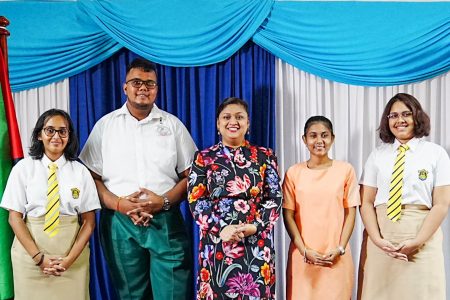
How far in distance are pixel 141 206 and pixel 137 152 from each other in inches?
13.0

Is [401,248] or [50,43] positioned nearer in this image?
[401,248]

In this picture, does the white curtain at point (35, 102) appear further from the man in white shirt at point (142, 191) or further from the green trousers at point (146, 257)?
the green trousers at point (146, 257)

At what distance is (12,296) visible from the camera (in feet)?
9.37

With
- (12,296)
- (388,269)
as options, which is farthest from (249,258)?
(12,296)

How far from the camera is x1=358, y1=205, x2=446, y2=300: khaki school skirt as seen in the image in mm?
2939

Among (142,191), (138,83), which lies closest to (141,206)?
(142,191)

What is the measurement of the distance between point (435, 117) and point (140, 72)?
2021 mm

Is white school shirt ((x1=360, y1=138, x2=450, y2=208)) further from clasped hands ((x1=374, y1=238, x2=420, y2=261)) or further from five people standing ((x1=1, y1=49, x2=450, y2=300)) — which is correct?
clasped hands ((x1=374, y1=238, x2=420, y2=261))

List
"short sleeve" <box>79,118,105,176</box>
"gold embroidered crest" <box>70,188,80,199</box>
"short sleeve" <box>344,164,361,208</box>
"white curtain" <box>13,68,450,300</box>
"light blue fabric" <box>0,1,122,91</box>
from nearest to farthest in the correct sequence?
"gold embroidered crest" <box>70,188,80,199</box>, "short sleeve" <box>344,164,361,208</box>, "short sleeve" <box>79,118,105,176</box>, "light blue fabric" <box>0,1,122,91</box>, "white curtain" <box>13,68,450,300</box>

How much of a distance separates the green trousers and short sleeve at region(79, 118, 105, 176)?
0.89ft

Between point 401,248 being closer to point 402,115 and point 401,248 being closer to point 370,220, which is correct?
point 370,220

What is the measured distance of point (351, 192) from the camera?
309 cm

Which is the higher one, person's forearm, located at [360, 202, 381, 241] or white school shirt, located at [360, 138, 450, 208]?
white school shirt, located at [360, 138, 450, 208]

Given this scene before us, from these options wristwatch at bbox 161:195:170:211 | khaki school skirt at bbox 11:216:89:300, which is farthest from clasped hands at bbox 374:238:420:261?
khaki school skirt at bbox 11:216:89:300
